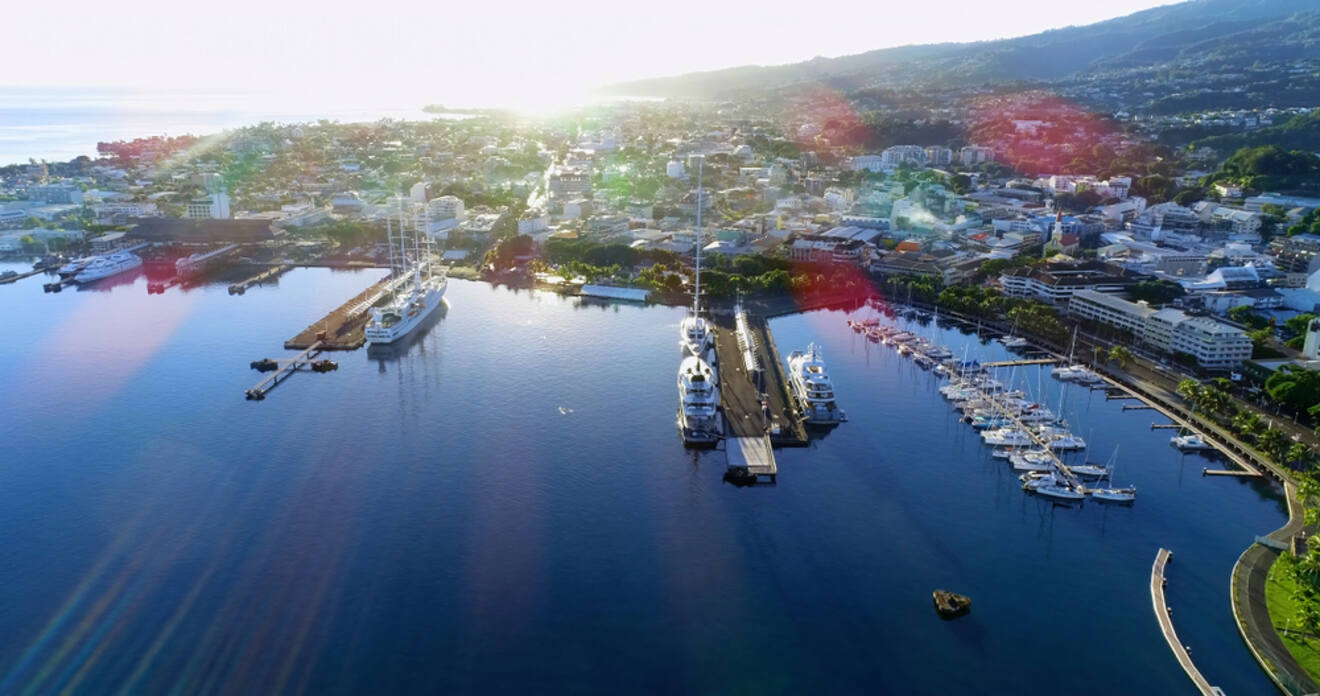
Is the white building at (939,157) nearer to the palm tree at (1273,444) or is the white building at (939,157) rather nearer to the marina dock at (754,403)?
the marina dock at (754,403)

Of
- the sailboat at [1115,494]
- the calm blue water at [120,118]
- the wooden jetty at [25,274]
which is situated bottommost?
the sailboat at [1115,494]

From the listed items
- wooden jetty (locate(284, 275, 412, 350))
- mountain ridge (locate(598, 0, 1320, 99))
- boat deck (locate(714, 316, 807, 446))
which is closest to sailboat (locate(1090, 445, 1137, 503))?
boat deck (locate(714, 316, 807, 446))

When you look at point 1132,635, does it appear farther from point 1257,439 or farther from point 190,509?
point 190,509

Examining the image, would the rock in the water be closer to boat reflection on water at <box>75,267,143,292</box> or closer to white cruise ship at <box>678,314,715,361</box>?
white cruise ship at <box>678,314,715,361</box>

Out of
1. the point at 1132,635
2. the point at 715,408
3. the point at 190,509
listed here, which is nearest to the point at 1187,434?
the point at 1132,635

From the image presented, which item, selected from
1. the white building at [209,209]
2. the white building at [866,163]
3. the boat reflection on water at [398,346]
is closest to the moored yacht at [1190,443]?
the boat reflection on water at [398,346]

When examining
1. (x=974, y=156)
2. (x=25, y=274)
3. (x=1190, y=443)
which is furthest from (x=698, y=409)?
(x=974, y=156)

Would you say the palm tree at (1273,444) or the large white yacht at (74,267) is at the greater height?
the large white yacht at (74,267)
